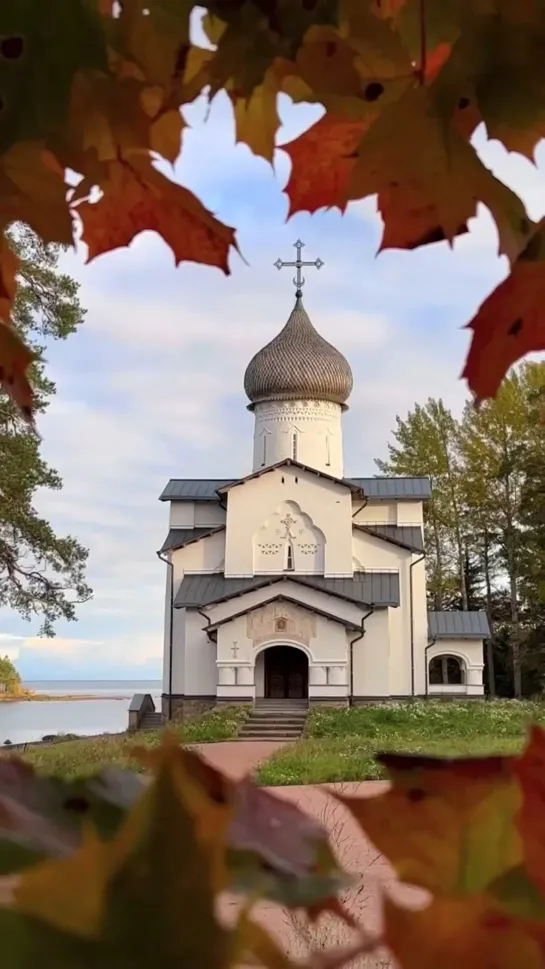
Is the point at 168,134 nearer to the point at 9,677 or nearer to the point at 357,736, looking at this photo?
the point at 357,736

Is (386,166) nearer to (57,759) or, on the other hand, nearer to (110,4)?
(110,4)

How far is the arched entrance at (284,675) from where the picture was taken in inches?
798

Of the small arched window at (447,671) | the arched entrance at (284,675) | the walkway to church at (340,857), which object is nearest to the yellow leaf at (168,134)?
the walkway to church at (340,857)

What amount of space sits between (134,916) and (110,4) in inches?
22.3

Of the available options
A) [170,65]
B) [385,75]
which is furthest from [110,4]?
[385,75]

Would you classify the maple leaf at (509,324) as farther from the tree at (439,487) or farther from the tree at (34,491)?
the tree at (439,487)

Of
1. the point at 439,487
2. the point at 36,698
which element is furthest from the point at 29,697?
the point at 439,487

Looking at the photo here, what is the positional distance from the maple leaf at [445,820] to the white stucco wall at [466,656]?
21224mm

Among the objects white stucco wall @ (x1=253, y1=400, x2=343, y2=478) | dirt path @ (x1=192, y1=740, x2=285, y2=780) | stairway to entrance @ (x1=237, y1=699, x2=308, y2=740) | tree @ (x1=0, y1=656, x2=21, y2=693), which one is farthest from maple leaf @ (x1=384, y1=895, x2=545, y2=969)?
tree @ (x1=0, y1=656, x2=21, y2=693)

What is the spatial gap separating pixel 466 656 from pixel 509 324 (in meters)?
21.6

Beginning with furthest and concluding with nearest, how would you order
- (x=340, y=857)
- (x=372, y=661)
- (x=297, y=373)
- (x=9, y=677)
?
(x=9, y=677) → (x=297, y=373) → (x=372, y=661) → (x=340, y=857)

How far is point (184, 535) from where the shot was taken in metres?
22.4

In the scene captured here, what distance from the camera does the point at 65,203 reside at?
24.3 inches

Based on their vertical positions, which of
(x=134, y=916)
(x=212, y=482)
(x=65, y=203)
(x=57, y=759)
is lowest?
(x=57, y=759)
